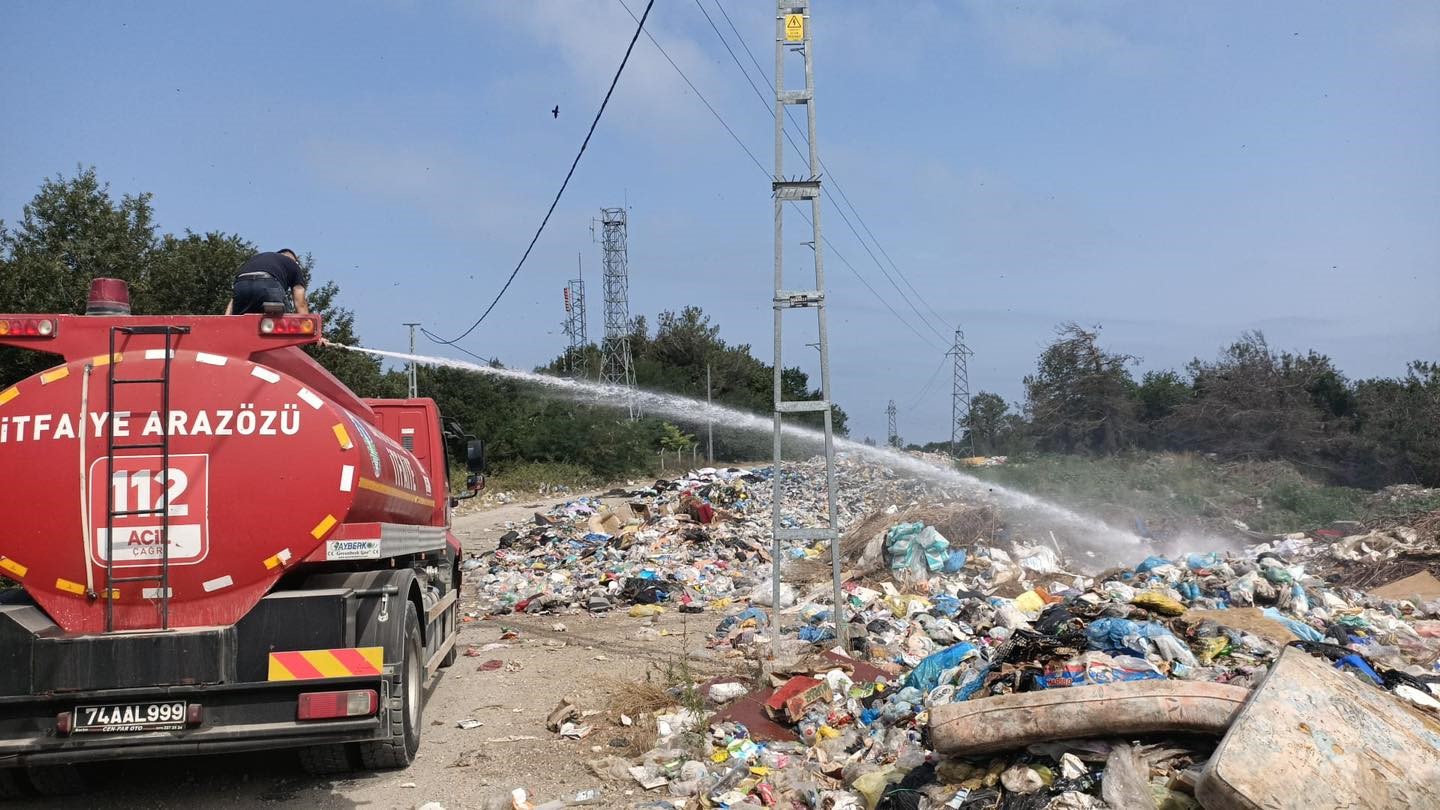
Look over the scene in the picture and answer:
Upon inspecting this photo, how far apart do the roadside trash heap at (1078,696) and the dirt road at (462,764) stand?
459 millimetres

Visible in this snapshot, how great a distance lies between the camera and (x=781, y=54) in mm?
7867

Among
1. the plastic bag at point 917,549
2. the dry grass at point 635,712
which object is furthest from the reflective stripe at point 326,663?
the plastic bag at point 917,549

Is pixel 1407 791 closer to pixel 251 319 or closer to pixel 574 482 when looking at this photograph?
pixel 251 319

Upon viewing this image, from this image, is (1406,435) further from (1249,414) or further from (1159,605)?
(1159,605)

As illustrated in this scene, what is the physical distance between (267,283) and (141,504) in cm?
177

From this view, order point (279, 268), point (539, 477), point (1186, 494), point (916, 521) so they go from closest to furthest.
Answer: point (279, 268)
point (916, 521)
point (1186, 494)
point (539, 477)

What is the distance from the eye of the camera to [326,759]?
5.67 meters

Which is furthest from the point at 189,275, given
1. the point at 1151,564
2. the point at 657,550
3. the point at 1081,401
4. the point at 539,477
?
the point at 1081,401

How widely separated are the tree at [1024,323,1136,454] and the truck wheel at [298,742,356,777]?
31781 mm

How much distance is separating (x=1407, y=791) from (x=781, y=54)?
6246mm

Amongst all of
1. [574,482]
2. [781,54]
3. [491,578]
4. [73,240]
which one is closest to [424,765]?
[781,54]

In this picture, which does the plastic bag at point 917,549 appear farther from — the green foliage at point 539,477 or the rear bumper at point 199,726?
the green foliage at point 539,477

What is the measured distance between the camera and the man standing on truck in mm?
6047

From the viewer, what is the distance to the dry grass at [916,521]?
13.5m
